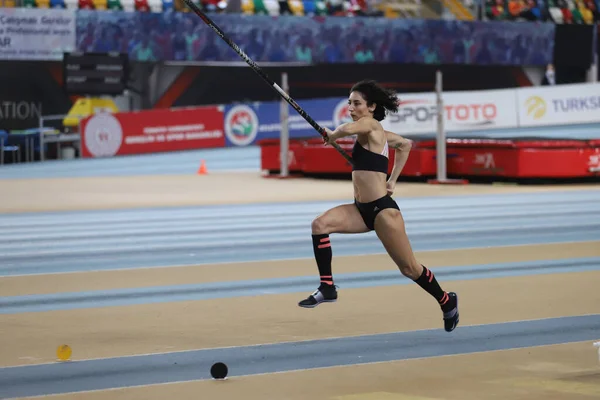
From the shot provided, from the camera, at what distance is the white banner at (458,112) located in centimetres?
2544

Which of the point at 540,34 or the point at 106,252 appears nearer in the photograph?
the point at 106,252

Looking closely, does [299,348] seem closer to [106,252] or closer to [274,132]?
[106,252]

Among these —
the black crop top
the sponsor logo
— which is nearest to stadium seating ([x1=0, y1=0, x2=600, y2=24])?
the sponsor logo

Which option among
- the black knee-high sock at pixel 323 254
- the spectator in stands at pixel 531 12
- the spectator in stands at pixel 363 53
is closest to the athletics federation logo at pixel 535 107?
the spectator in stands at pixel 363 53

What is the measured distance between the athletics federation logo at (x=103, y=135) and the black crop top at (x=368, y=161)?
2489 centimetres

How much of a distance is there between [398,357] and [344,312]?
1.68 meters

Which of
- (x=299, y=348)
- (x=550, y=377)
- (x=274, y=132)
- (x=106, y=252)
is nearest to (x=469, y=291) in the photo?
(x=299, y=348)

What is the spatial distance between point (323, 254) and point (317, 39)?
1129 inches

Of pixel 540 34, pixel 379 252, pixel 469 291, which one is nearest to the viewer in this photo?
pixel 469 291

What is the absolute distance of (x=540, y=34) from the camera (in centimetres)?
3931

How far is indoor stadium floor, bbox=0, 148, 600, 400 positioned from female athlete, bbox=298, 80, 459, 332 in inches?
11.0

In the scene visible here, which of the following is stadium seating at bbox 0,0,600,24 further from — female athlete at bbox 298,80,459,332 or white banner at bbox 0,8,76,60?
female athlete at bbox 298,80,459,332

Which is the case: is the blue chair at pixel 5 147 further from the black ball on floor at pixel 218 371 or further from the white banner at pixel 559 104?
the black ball on floor at pixel 218 371

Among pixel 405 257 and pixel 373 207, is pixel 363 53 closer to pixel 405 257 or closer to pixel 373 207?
pixel 373 207
